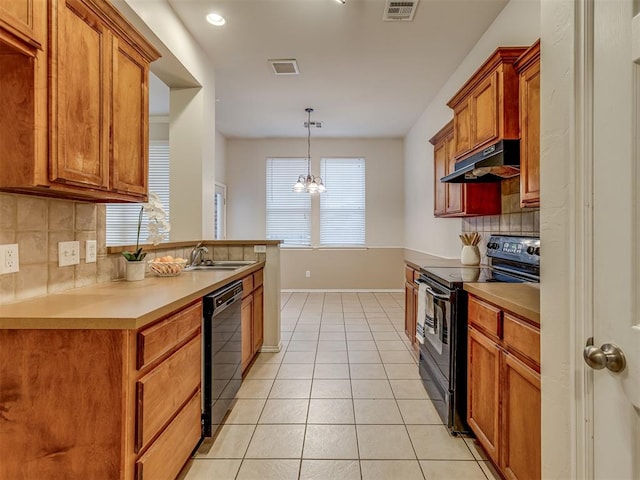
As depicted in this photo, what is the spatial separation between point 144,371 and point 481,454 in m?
1.79

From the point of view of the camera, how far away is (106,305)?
138cm

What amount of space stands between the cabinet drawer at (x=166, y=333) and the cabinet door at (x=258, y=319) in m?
1.25

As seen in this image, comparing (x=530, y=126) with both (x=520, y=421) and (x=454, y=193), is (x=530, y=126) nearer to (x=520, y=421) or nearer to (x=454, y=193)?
(x=454, y=193)

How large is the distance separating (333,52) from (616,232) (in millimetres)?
3279

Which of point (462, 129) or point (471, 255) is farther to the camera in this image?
point (462, 129)

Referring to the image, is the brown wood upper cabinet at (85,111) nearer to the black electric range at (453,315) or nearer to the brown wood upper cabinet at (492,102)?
the black electric range at (453,315)

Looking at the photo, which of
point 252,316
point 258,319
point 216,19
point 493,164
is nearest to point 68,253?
point 252,316

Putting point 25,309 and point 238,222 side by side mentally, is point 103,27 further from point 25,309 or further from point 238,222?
point 238,222

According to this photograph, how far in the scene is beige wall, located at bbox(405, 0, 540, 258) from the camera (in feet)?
8.28

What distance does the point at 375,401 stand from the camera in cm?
244

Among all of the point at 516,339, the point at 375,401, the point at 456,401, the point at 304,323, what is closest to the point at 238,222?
the point at 304,323

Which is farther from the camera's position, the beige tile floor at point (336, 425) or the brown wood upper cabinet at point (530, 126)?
the brown wood upper cabinet at point (530, 126)

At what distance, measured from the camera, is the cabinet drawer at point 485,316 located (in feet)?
5.32

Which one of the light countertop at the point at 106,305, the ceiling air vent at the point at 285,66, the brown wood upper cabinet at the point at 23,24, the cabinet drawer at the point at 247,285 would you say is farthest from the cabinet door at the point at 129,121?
the ceiling air vent at the point at 285,66
